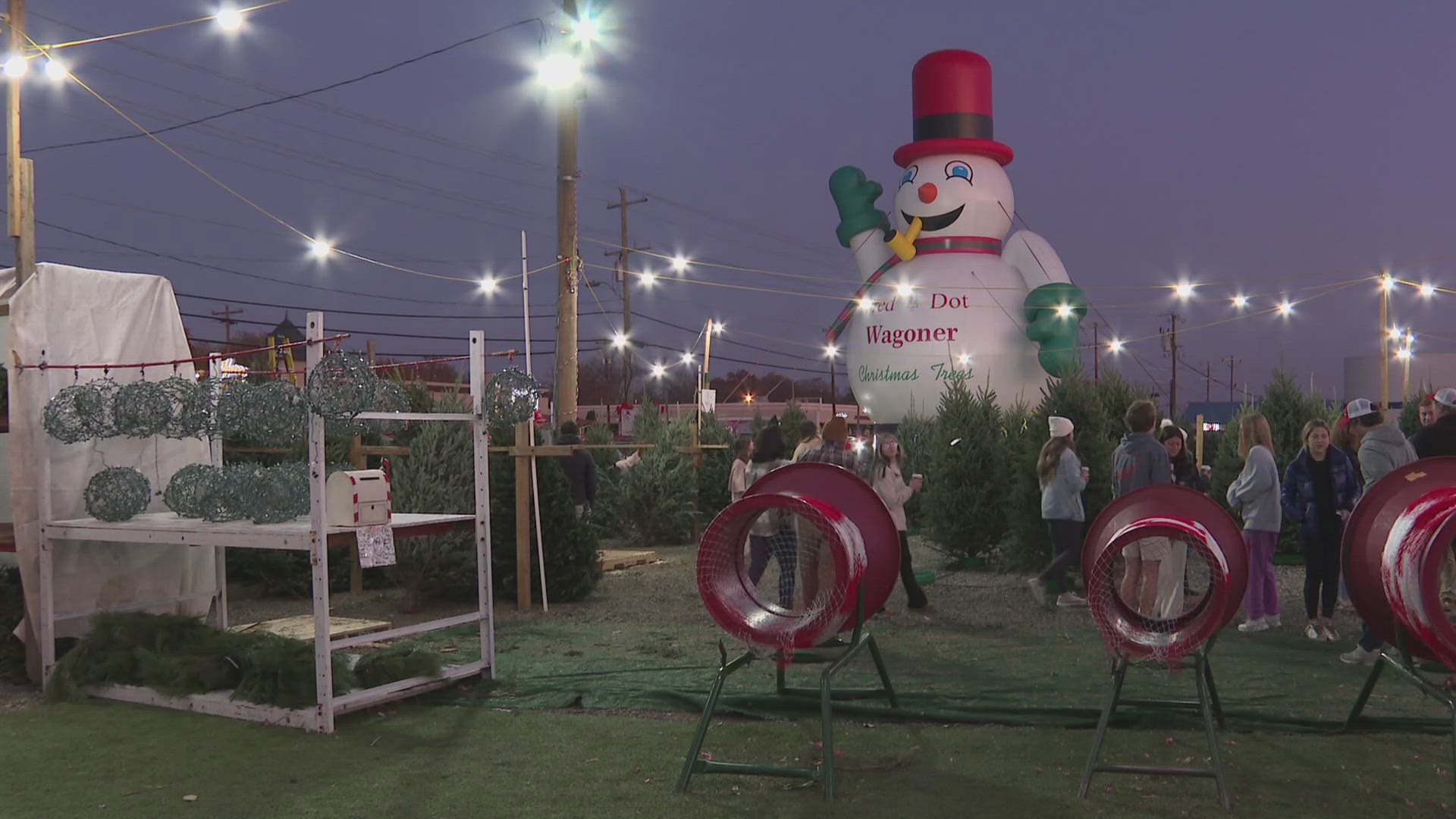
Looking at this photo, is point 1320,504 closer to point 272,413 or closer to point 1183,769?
point 1183,769

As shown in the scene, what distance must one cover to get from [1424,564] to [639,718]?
3.59 meters

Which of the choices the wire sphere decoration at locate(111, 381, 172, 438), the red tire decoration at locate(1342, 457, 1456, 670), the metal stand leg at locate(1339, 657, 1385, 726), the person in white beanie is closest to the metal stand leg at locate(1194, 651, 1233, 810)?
the red tire decoration at locate(1342, 457, 1456, 670)

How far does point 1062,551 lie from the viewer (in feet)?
30.5

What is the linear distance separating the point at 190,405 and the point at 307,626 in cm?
222

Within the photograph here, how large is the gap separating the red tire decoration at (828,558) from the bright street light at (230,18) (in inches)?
241

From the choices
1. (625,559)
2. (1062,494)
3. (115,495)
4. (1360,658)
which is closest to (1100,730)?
(1360,658)

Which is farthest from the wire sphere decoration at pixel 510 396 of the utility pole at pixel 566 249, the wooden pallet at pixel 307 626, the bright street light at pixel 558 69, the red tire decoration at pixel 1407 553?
the bright street light at pixel 558 69

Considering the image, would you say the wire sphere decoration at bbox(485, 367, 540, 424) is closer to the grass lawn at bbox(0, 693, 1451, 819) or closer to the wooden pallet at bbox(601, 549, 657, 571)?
the grass lawn at bbox(0, 693, 1451, 819)

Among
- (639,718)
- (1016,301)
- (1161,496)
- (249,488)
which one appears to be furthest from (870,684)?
(1016,301)

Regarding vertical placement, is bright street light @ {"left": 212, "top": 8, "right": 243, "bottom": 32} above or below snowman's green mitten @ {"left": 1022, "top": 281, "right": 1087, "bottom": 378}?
above

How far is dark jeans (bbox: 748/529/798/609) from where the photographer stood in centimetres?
636

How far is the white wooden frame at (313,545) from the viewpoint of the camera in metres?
5.64

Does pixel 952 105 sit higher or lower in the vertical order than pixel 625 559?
higher

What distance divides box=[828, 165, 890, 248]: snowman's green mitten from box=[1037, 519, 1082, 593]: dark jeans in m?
10.2
